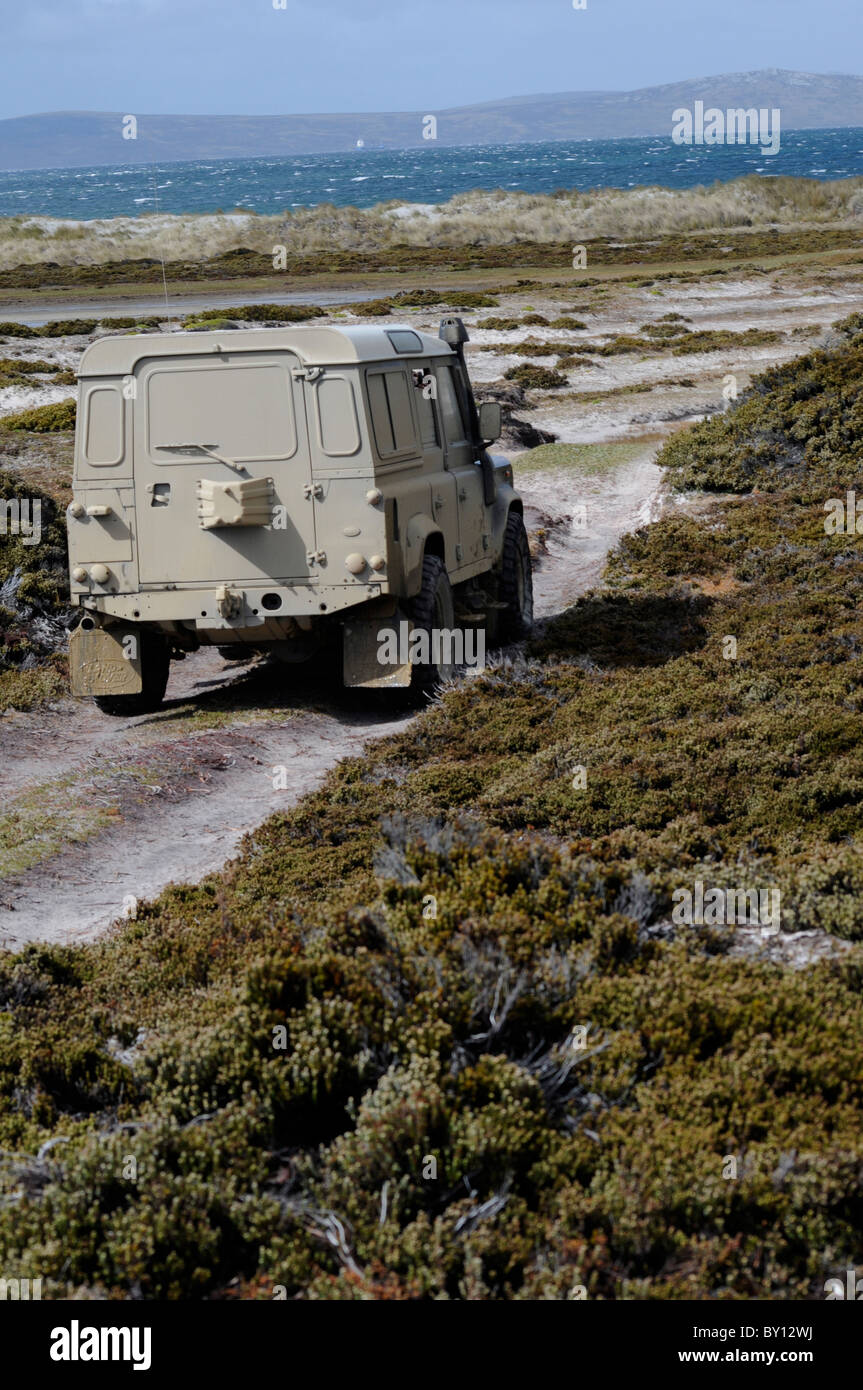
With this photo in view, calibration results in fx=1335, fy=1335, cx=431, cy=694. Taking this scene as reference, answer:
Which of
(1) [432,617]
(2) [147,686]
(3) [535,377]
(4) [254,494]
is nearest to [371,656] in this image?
(1) [432,617]

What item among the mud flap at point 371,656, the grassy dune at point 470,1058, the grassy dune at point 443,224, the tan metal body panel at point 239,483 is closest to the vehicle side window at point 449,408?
the tan metal body panel at point 239,483

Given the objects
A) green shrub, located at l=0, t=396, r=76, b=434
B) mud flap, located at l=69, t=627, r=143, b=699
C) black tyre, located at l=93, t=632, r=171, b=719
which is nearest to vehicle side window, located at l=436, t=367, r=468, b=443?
black tyre, located at l=93, t=632, r=171, b=719

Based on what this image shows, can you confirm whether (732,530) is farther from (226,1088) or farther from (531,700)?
(226,1088)

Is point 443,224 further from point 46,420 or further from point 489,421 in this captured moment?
point 489,421

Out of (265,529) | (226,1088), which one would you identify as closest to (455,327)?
(265,529)

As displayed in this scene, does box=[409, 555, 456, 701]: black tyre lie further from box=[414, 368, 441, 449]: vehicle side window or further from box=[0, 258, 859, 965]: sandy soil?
box=[414, 368, 441, 449]: vehicle side window

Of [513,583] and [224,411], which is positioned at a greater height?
[224,411]

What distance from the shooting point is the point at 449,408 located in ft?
41.0

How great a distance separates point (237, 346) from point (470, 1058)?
23.4 ft

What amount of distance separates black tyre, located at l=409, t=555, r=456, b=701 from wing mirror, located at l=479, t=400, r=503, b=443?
1754 mm

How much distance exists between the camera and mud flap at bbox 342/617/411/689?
10859 mm

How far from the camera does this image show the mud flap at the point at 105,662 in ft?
37.6
